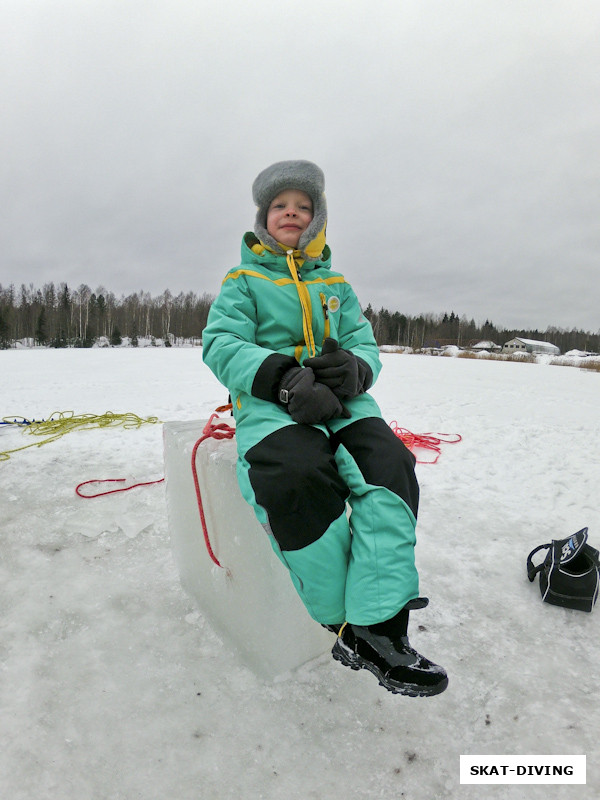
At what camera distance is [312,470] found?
1.26 m

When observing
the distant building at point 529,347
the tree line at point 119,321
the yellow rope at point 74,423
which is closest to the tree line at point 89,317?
the tree line at point 119,321

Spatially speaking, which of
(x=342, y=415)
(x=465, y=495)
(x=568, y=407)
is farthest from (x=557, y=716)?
(x=568, y=407)

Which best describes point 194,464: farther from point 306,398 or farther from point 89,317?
point 89,317

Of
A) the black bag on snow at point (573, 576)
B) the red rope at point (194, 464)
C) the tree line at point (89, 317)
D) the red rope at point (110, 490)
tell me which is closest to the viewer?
the red rope at point (194, 464)

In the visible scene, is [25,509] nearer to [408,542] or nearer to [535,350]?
[408,542]

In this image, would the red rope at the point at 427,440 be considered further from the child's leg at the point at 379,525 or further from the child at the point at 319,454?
the child's leg at the point at 379,525

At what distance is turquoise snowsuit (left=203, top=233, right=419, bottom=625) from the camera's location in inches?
48.2

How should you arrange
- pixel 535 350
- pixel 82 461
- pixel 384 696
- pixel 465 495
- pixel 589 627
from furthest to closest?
pixel 535 350 < pixel 82 461 < pixel 465 495 < pixel 589 627 < pixel 384 696

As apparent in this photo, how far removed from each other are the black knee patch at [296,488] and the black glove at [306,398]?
0.25ft

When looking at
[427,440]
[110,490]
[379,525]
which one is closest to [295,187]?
[379,525]

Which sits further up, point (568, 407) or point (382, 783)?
point (568, 407)

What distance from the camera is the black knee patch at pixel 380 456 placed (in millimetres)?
1335

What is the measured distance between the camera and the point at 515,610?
1.84 m

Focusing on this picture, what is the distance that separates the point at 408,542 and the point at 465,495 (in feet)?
6.52
